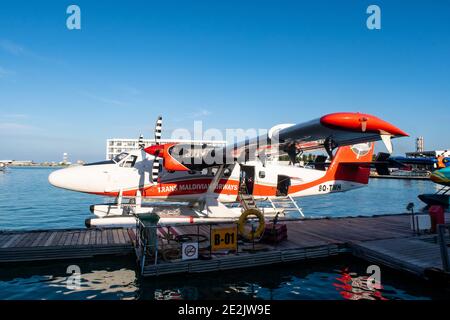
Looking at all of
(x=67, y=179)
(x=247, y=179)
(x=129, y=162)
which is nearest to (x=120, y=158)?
(x=129, y=162)

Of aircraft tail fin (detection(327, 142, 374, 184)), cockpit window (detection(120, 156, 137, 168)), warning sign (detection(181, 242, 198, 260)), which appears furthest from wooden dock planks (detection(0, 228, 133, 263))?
aircraft tail fin (detection(327, 142, 374, 184))

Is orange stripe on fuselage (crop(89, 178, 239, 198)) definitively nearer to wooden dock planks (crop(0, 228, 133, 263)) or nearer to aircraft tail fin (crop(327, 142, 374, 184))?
wooden dock planks (crop(0, 228, 133, 263))

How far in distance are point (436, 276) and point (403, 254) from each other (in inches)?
73.8

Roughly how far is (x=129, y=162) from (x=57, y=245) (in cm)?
600

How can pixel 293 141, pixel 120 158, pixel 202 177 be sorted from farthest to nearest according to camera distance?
pixel 202 177 → pixel 120 158 → pixel 293 141

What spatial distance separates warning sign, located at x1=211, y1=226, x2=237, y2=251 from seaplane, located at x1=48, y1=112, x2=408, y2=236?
1.18 m

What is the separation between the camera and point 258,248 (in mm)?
11039

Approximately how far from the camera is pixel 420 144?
19575 centimetres

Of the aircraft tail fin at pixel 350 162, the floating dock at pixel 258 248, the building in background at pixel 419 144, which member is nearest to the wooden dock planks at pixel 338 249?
the floating dock at pixel 258 248

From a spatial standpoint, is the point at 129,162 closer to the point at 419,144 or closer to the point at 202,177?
the point at 202,177

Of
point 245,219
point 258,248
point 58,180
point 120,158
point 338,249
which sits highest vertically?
point 120,158

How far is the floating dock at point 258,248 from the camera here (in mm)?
9555

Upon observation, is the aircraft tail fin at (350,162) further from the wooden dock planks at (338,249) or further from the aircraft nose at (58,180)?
the aircraft nose at (58,180)

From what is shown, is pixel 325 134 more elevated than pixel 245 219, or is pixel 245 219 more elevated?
pixel 325 134
